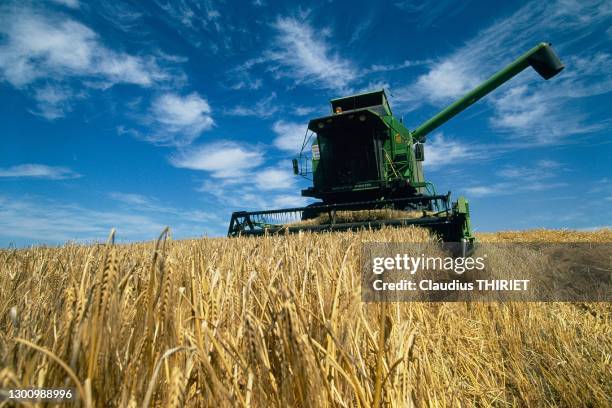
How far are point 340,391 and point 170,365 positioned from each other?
495 mm

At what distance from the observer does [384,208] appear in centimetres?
861

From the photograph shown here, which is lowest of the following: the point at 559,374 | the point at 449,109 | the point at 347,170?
the point at 559,374

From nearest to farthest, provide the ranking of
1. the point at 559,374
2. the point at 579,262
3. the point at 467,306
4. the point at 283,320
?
the point at 283,320 → the point at 559,374 → the point at 467,306 → the point at 579,262

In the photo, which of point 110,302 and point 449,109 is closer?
point 110,302

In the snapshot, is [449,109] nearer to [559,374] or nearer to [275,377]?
[559,374]

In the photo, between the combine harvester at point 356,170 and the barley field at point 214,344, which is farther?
the combine harvester at point 356,170

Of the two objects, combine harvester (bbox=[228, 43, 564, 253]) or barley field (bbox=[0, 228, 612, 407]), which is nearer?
barley field (bbox=[0, 228, 612, 407])

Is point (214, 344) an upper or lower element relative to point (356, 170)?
lower

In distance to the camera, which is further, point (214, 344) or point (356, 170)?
point (356, 170)

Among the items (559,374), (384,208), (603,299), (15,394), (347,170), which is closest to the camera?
(15,394)

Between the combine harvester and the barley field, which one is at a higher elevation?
the combine harvester

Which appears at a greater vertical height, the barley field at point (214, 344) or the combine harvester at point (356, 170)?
the combine harvester at point (356, 170)

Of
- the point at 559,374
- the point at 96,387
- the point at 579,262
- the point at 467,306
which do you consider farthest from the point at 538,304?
the point at 96,387

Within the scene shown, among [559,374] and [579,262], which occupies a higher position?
[579,262]
